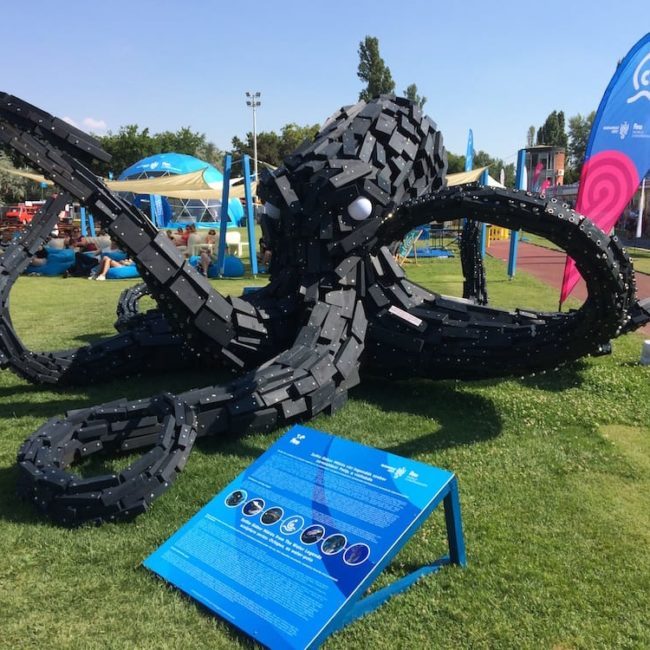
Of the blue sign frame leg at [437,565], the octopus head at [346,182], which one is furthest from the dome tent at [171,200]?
the blue sign frame leg at [437,565]

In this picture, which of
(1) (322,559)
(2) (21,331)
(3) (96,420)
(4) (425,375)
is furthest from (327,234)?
(2) (21,331)

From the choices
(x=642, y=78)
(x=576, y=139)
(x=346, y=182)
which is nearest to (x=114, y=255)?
(x=346, y=182)

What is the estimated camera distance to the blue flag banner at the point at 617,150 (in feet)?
17.3

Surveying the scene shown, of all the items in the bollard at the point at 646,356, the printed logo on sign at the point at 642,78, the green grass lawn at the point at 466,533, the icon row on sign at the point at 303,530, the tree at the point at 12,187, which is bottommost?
the green grass lawn at the point at 466,533

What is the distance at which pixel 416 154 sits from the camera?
490 centimetres

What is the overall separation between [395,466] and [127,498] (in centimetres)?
131

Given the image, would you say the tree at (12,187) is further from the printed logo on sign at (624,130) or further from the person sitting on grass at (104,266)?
the printed logo on sign at (624,130)

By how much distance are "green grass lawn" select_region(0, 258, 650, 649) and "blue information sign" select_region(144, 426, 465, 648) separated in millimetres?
143

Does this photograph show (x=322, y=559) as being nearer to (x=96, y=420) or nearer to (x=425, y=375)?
(x=96, y=420)

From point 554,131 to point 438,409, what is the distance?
70339 millimetres

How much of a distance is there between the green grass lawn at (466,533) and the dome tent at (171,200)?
20.1 metres

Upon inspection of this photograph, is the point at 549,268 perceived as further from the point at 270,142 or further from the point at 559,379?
the point at 270,142

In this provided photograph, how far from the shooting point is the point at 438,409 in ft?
13.8

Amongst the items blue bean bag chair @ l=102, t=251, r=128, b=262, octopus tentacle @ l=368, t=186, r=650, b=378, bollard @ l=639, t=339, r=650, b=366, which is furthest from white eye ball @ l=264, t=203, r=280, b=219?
Answer: blue bean bag chair @ l=102, t=251, r=128, b=262
